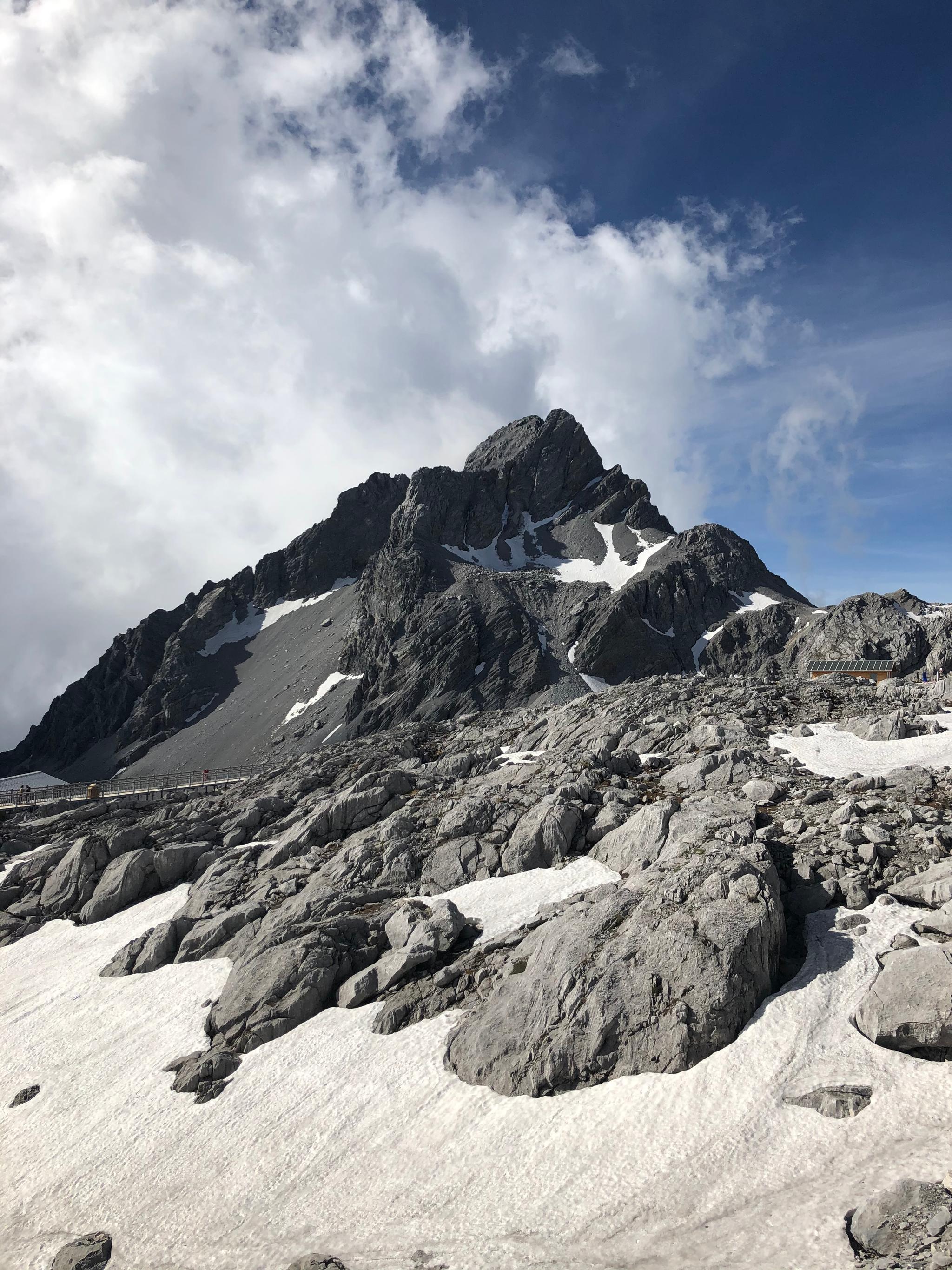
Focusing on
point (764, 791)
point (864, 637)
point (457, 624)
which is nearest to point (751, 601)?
point (864, 637)

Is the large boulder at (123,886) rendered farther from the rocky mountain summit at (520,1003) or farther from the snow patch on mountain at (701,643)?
the snow patch on mountain at (701,643)

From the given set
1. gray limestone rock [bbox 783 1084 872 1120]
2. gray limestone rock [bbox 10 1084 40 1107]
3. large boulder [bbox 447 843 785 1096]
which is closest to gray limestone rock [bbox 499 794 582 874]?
large boulder [bbox 447 843 785 1096]

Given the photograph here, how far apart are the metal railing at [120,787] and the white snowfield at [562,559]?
61.1 meters

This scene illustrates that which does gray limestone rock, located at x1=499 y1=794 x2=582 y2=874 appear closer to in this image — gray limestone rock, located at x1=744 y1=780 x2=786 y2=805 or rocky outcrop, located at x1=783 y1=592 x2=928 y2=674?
gray limestone rock, located at x1=744 y1=780 x2=786 y2=805

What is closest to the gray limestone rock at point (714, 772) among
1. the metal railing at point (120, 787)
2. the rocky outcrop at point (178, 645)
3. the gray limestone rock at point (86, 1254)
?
the gray limestone rock at point (86, 1254)

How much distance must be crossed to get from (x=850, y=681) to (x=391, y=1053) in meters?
46.1

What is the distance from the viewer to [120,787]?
68.0 meters

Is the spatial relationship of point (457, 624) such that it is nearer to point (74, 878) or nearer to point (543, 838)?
point (74, 878)

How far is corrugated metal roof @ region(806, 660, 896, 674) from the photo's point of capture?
68188 millimetres

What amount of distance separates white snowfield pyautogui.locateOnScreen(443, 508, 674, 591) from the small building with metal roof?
39489mm

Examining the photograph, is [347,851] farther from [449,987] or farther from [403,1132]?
[403,1132]

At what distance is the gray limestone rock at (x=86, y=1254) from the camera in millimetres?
14492

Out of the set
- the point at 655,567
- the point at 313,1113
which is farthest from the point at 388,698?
the point at 313,1113

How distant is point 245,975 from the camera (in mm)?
22672
